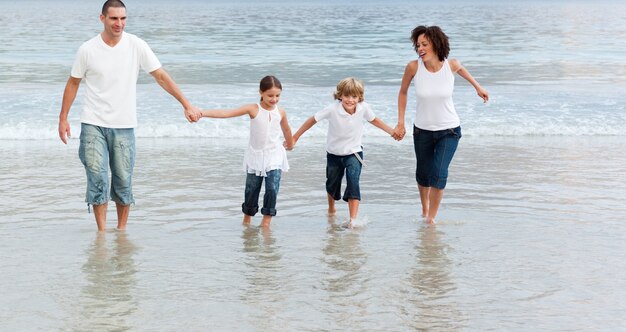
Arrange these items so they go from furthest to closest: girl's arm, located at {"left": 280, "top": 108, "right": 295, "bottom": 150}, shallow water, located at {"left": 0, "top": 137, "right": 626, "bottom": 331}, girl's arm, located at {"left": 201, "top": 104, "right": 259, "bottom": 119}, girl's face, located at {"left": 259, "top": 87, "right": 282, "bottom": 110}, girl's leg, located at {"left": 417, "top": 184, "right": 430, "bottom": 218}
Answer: girl's leg, located at {"left": 417, "top": 184, "right": 430, "bottom": 218} → girl's arm, located at {"left": 280, "top": 108, "right": 295, "bottom": 150} → girl's face, located at {"left": 259, "top": 87, "right": 282, "bottom": 110} → girl's arm, located at {"left": 201, "top": 104, "right": 259, "bottom": 119} → shallow water, located at {"left": 0, "top": 137, "right": 626, "bottom": 331}

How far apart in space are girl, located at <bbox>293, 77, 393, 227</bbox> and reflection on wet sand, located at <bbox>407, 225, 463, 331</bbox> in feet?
2.69

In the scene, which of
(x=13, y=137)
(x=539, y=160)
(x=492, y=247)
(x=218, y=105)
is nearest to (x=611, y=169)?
(x=539, y=160)

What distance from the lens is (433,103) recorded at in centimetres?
782

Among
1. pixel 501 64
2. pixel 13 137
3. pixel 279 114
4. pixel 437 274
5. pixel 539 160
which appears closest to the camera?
pixel 437 274

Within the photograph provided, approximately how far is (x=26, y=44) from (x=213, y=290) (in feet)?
118

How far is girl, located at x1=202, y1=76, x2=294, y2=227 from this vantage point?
7.62 m

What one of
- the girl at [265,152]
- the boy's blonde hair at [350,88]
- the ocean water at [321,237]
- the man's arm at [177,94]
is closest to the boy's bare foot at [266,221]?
the girl at [265,152]

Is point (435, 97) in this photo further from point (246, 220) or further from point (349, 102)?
point (246, 220)

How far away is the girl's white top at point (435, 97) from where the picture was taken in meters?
7.79

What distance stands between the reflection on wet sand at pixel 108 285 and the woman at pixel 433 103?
2.48 m

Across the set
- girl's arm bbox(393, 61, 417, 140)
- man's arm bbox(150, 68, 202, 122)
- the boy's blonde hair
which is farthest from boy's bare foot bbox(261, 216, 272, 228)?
girl's arm bbox(393, 61, 417, 140)

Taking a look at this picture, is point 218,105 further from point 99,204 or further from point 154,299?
point 154,299

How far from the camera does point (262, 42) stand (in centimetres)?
4197

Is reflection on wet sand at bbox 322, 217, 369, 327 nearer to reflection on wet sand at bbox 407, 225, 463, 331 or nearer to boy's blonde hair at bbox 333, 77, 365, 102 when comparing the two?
reflection on wet sand at bbox 407, 225, 463, 331
